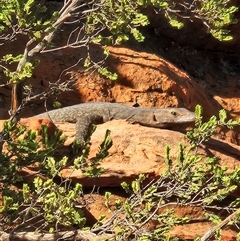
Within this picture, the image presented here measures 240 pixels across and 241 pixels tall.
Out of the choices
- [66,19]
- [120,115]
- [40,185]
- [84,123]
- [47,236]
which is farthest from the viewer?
[120,115]

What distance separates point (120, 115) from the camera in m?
10.9

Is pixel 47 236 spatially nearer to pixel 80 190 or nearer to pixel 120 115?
pixel 80 190

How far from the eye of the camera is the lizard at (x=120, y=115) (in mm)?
10484

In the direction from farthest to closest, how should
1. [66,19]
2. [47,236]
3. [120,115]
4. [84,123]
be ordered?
[120,115]
[84,123]
[66,19]
[47,236]

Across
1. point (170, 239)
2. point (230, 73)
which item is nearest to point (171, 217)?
point (170, 239)

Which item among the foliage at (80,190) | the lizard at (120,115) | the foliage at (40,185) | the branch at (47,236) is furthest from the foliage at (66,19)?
the lizard at (120,115)

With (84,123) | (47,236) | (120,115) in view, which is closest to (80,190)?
(47,236)

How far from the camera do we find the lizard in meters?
10.5

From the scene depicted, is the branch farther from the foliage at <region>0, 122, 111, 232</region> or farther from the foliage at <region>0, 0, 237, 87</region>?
the foliage at <region>0, 0, 237, 87</region>

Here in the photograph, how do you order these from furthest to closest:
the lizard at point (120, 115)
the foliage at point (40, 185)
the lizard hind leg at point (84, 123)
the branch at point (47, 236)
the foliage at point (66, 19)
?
1. the lizard at point (120, 115)
2. the lizard hind leg at point (84, 123)
3. the branch at point (47, 236)
4. the foliage at point (40, 185)
5. the foliage at point (66, 19)

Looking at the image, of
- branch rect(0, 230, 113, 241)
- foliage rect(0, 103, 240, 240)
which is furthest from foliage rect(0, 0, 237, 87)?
branch rect(0, 230, 113, 241)

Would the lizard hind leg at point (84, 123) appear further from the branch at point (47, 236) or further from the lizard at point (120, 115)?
the branch at point (47, 236)

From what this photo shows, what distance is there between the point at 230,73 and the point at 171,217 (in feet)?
36.9

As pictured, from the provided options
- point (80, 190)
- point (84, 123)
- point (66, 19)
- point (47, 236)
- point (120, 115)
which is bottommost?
point (120, 115)
